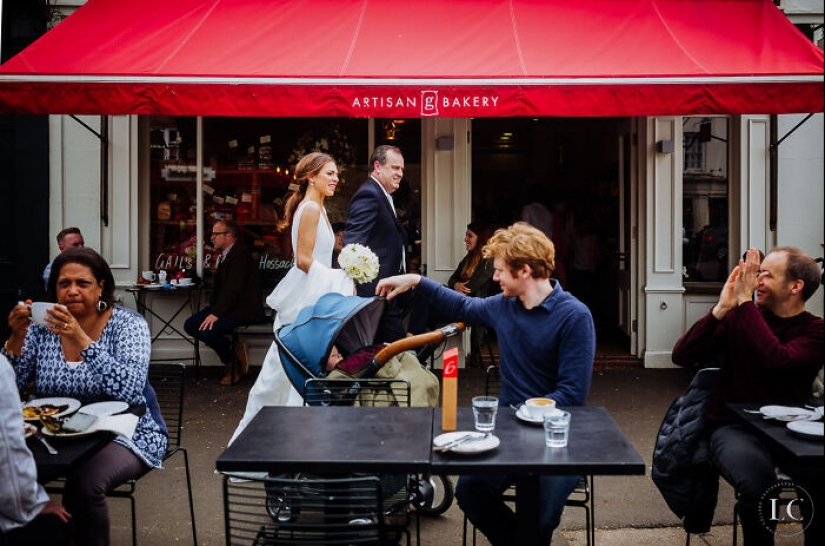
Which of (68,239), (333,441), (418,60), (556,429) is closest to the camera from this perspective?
(556,429)

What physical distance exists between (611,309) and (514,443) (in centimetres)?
886

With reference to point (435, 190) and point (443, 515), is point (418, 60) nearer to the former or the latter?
point (435, 190)

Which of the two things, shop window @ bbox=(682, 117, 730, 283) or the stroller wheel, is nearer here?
the stroller wheel

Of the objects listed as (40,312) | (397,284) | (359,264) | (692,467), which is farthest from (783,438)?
(40,312)

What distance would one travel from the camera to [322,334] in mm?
4430

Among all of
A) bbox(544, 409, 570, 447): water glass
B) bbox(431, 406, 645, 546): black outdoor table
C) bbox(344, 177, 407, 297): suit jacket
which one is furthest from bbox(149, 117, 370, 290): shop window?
bbox(544, 409, 570, 447): water glass

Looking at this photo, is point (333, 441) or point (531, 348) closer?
point (333, 441)

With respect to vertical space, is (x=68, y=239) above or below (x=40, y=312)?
above

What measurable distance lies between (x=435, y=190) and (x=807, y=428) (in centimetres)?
590

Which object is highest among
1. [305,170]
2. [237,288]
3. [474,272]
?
[305,170]

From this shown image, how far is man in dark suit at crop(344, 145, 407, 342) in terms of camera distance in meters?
6.06

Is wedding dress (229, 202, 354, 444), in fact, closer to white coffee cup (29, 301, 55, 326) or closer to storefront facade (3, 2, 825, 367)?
white coffee cup (29, 301, 55, 326)

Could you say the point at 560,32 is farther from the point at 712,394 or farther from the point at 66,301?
the point at 66,301

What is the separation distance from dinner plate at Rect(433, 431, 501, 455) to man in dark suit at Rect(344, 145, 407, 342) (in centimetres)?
282
